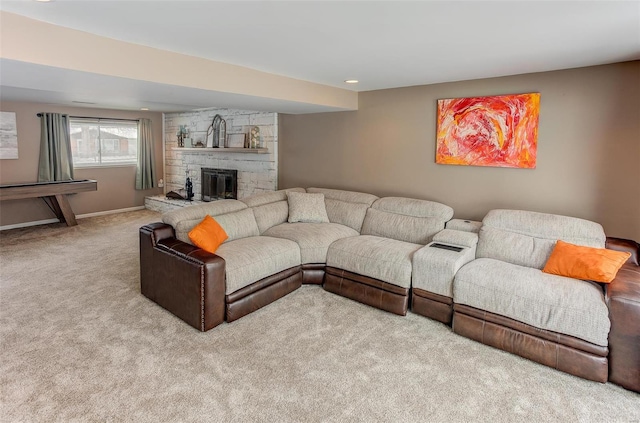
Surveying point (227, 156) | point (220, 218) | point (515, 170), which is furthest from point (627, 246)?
point (227, 156)

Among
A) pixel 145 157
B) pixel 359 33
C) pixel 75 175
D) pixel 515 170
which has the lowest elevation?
pixel 75 175

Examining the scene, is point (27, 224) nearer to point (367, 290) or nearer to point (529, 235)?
point (367, 290)

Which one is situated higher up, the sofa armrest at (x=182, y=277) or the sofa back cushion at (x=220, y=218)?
the sofa back cushion at (x=220, y=218)

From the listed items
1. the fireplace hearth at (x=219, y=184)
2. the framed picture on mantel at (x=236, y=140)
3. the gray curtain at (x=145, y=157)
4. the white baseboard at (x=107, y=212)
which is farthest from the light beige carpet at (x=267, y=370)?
the gray curtain at (x=145, y=157)

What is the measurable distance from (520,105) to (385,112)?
153 centimetres

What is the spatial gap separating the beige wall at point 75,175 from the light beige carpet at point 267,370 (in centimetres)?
346

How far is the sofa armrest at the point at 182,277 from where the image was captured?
2.89 m

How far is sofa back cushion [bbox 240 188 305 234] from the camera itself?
13.9 feet

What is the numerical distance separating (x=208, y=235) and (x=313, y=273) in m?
1.14

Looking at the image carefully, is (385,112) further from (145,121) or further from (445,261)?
(145,121)

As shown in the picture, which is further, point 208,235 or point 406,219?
point 406,219

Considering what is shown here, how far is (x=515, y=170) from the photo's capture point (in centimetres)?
377

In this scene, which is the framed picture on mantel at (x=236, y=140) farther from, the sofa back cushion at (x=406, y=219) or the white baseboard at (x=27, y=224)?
the white baseboard at (x=27, y=224)

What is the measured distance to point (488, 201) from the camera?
398 centimetres
